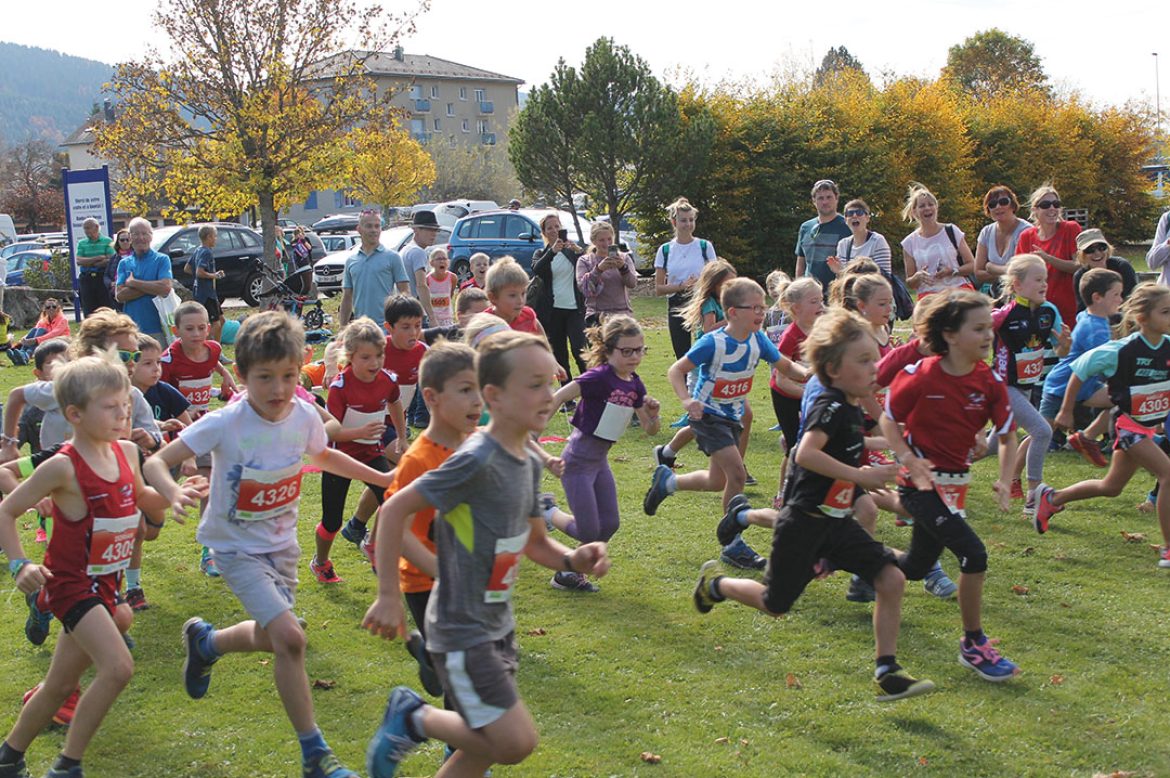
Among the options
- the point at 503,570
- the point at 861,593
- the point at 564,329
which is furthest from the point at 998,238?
the point at 503,570

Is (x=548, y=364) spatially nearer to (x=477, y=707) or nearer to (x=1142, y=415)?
(x=477, y=707)

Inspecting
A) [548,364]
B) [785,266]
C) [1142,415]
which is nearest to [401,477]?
[548,364]

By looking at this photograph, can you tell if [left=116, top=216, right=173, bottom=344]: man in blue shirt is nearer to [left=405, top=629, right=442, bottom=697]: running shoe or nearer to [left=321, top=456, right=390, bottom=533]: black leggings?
[left=321, top=456, right=390, bottom=533]: black leggings

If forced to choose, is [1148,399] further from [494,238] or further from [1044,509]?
[494,238]

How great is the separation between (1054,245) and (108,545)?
8491 millimetres

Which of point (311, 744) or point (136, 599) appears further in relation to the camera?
point (136, 599)

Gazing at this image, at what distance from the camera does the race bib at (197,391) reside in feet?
24.9

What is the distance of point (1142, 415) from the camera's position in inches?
267

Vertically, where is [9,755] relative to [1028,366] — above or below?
below

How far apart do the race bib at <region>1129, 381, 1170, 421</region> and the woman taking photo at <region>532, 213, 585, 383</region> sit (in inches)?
255

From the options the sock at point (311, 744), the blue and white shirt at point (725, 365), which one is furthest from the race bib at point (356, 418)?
the sock at point (311, 744)

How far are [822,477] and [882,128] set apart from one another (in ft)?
83.5

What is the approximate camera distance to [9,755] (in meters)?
4.41

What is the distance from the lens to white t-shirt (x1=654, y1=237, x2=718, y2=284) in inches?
448
